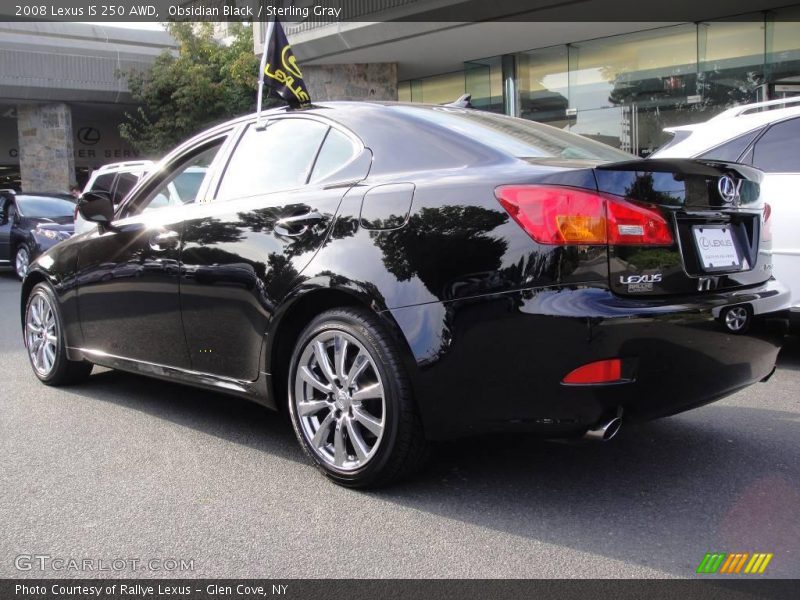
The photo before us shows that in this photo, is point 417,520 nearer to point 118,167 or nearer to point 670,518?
point 670,518

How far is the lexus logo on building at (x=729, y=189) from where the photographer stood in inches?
132

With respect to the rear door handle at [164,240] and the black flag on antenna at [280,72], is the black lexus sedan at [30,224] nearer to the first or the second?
the black flag on antenna at [280,72]

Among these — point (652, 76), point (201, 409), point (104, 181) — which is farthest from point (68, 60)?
point (201, 409)

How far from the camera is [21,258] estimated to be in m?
14.4

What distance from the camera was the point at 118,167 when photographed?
12.1 metres

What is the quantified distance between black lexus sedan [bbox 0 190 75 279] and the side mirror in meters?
9.53

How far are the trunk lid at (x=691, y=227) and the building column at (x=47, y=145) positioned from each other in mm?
26092

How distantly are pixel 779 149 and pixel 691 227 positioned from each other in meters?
3.08

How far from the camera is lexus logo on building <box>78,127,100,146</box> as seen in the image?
31359 mm

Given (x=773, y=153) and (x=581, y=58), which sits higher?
(x=581, y=58)

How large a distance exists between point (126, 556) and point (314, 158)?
195cm

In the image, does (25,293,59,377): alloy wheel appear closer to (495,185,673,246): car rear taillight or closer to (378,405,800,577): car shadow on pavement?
(378,405,800,577): car shadow on pavement

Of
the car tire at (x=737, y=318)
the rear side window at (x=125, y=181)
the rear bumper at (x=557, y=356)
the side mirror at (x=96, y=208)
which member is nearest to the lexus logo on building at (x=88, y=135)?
the rear side window at (x=125, y=181)

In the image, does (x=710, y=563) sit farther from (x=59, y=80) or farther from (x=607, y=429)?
(x=59, y=80)
